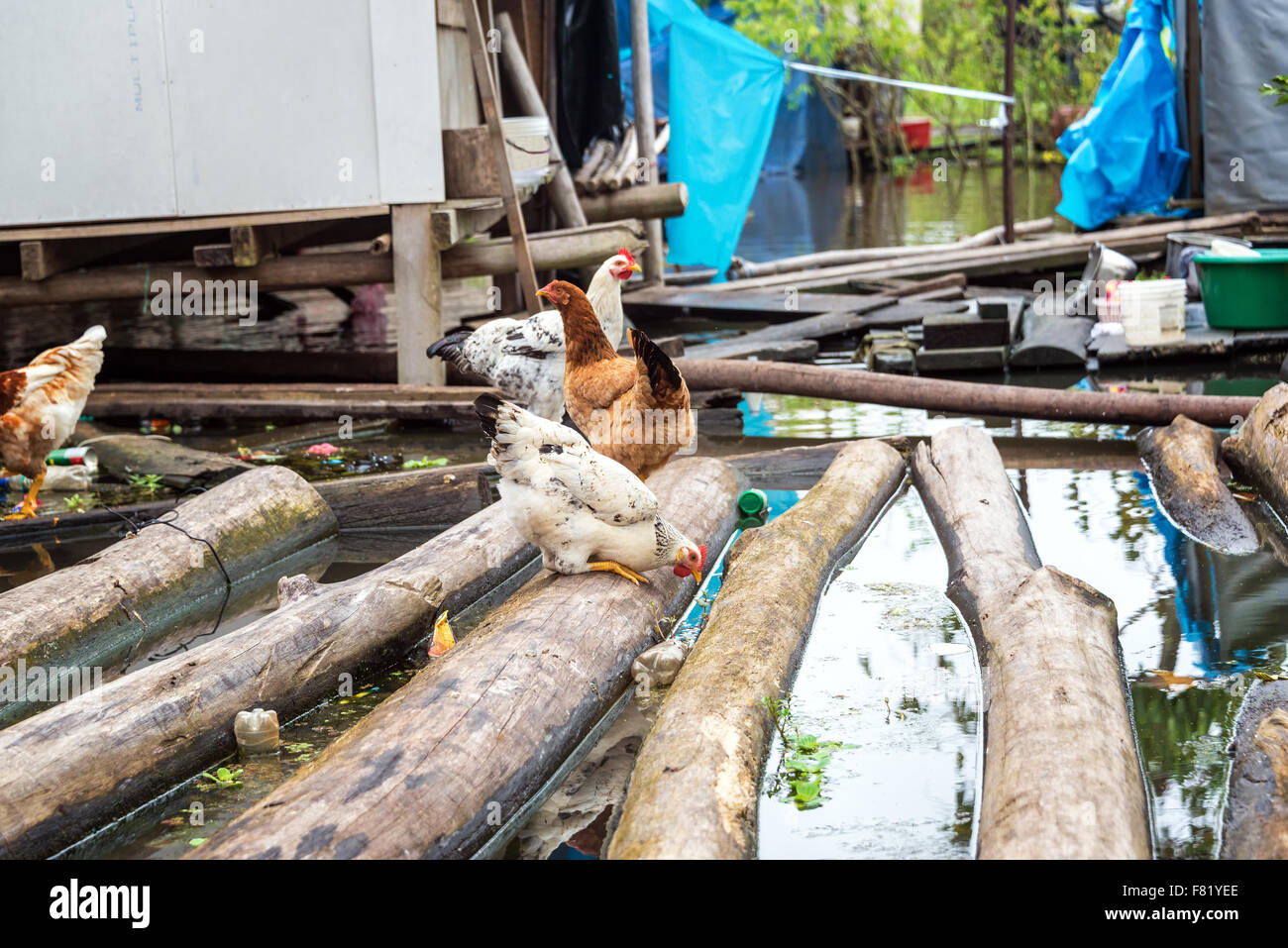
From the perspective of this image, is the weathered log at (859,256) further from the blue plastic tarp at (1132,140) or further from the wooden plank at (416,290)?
the wooden plank at (416,290)

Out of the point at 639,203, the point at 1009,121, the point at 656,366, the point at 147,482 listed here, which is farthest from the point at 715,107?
the point at 656,366

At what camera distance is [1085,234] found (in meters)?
14.4

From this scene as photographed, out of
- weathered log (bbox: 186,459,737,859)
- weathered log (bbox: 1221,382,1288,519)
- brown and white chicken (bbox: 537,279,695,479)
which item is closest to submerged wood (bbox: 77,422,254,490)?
brown and white chicken (bbox: 537,279,695,479)

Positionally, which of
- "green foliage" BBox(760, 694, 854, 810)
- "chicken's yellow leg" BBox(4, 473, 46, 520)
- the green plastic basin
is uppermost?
the green plastic basin

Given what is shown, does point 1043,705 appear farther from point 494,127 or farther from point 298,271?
point 298,271

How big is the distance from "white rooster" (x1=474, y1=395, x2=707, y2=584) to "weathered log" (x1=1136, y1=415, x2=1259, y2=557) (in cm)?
270

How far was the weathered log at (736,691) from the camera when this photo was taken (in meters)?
3.20

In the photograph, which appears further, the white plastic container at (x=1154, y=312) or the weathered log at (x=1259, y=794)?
the white plastic container at (x=1154, y=312)

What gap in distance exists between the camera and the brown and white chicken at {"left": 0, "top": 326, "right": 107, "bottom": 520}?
6668 millimetres

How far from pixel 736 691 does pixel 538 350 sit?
3.46 metres

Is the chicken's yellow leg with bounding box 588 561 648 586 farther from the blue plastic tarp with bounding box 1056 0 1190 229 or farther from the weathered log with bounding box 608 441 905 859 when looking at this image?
the blue plastic tarp with bounding box 1056 0 1190 229

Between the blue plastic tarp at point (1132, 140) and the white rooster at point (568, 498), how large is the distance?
11.7 m

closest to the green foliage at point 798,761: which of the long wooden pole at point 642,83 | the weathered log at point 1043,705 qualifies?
the weathered log at point 1043,705
